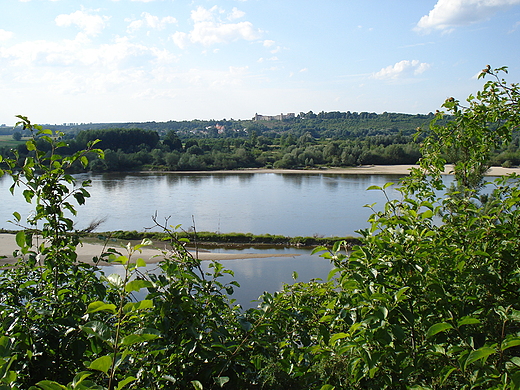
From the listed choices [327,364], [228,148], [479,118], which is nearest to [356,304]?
[327,364]

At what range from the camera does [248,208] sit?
2988 centimetres

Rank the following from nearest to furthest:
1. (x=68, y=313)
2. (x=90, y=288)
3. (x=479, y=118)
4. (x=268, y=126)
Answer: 1. (x=68, y=313)
2. (x=90, y=288)
3. (x=479, y=118)
4. (x=268, y=126)

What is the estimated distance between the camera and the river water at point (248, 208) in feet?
55.1

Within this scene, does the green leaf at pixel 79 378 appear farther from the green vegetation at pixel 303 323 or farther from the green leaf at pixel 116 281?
the green leaf at pixel 116 281

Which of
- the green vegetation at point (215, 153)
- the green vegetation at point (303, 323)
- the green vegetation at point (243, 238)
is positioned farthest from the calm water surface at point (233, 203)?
the green vegetation at point (303, 323)

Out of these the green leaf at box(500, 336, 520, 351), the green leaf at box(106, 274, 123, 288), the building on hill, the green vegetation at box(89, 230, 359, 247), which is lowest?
the green vegetation at box(89, 230, 359, 247)

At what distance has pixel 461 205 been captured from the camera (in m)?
2.44

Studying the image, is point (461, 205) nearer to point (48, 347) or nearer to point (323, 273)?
point (48, 347)

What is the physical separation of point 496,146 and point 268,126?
5716 inches

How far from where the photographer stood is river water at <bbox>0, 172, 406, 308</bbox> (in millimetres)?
16794

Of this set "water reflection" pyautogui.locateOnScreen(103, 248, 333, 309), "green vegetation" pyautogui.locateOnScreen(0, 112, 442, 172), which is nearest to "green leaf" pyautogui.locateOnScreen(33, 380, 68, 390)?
"water reflection" pyautogui.locateOnScreen(103, 248, 333, 309)

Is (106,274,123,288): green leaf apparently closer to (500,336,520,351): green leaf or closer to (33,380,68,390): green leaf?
(33,380,68,390): green leaf

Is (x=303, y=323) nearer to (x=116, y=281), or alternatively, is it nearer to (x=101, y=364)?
(x=116, y=281)

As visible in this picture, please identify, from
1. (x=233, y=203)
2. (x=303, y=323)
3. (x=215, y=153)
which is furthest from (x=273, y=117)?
(x=303, y=323)
